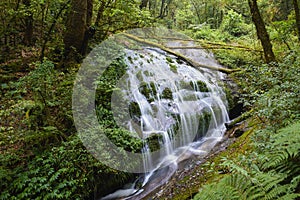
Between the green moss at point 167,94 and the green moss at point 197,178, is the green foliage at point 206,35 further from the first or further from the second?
the green moss at point 197,178

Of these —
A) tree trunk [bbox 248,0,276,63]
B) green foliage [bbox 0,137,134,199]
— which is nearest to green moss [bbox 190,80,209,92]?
tree trunk [bbox 248,0,276,63]

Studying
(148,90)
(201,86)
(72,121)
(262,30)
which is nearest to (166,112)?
(148,90)

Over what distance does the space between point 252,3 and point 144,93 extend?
13.6 feet

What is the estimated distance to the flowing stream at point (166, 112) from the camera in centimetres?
573

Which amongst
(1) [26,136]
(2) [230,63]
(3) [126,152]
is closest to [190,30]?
(2) [230,63]

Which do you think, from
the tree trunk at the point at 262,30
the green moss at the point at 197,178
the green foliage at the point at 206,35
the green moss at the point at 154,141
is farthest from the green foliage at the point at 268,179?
the green foliage at the point at 206,35

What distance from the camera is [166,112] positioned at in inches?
272

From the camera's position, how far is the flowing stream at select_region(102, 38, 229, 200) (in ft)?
18.8

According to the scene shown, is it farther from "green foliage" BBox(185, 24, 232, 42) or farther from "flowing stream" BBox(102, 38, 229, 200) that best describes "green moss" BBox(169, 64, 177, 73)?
"green foliage" BBox(185, 24, 232, 42)

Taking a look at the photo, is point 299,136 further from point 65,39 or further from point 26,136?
point 65,39

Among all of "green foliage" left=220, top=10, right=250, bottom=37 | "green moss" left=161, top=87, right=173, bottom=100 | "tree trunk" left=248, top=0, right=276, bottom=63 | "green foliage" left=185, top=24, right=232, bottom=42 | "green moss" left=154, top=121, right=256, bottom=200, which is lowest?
"green moss" left=154, top=121, right=256, bottom=200

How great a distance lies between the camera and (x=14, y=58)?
6.86m

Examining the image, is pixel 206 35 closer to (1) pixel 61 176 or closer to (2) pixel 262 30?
(2) pixel 262 30

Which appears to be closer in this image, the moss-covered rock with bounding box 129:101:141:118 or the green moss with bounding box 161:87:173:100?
the moss-covered rock with bounding box 129:101:141:118
